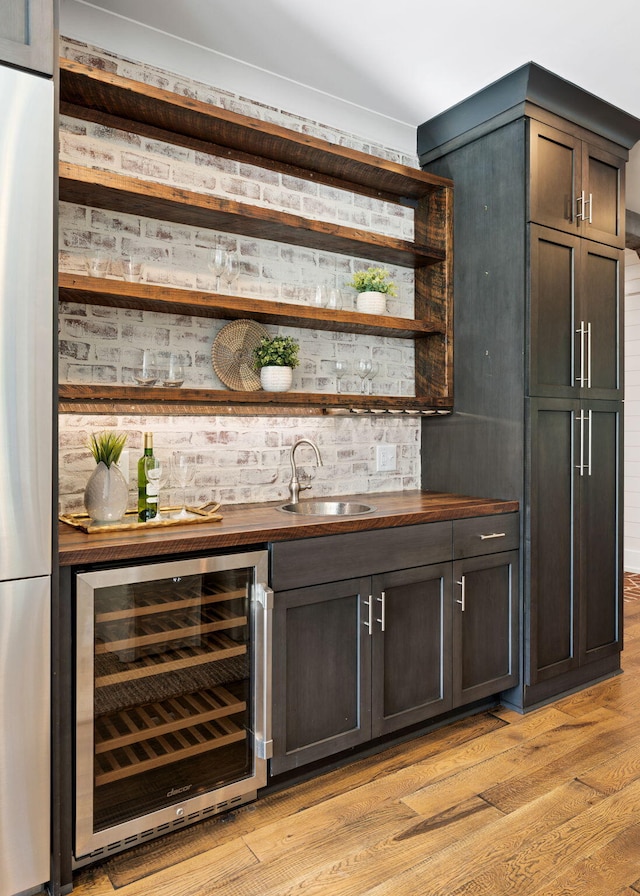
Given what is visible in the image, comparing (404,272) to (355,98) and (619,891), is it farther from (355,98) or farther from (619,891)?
(619,891)

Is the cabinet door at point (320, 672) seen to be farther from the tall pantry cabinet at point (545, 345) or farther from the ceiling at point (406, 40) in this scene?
the ceiling at point (406, 40)

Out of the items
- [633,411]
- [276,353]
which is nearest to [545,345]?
[276,353]

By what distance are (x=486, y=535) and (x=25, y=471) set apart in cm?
183

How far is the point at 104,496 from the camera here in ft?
6.43

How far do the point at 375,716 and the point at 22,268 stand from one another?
1.87m

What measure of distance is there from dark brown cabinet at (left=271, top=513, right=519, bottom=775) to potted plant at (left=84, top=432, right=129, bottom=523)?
0.53 m

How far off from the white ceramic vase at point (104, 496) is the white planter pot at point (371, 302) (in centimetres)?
139

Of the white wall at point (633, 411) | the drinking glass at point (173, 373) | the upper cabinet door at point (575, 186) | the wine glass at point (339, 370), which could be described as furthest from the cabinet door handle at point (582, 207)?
the white wall at point (633, 411)

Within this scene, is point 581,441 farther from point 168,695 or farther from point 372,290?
point 168,695

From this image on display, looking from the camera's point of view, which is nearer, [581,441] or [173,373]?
[173,373]

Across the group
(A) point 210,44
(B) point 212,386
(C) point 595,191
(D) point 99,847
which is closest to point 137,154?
(A) point 210,44

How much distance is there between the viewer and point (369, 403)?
278 centimetres

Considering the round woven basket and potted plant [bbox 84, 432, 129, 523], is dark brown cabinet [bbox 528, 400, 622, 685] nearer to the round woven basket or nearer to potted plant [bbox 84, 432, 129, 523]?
the round woven basket

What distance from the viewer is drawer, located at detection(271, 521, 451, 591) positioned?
6.67ft
